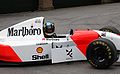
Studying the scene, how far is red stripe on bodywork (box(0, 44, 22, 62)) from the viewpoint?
28.6ft

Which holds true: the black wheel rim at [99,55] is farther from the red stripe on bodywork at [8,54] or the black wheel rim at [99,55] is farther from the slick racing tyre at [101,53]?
the red stripe on bodywork at [8,54]

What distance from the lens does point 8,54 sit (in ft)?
28.7

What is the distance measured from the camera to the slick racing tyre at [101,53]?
310 inches

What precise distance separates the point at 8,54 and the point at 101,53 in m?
2.28

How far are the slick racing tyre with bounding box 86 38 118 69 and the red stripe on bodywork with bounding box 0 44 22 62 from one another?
1.77 meters

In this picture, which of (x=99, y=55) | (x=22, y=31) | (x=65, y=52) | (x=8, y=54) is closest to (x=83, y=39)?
(x=65, y=52)

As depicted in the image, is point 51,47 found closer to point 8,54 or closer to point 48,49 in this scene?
point 48,49

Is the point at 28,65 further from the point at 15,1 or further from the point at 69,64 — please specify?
the point at 15,1

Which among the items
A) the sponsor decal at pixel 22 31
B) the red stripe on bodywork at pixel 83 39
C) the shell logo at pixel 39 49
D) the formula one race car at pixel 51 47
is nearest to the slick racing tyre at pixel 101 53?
the formula one race car at pixel 51 47

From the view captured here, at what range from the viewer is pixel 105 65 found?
26.2 feet

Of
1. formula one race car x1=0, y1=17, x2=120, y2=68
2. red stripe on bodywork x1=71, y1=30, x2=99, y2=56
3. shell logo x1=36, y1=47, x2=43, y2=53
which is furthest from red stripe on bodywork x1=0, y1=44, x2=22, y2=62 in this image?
red stripe on bodywork x1=71, y1=30, x2=99, y2=56

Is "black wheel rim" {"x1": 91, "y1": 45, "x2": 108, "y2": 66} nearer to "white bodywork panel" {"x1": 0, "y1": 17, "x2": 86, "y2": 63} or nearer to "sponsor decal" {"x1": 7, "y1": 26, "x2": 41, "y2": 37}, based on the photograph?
"white bodywork panel" {"x1": 0, "y1": 17, "x2": 86, "y2": 63}

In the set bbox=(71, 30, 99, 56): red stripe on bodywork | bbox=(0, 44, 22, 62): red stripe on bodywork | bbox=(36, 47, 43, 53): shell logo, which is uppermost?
bbox=(71, 30, 99, 56): red stripe on bodywork

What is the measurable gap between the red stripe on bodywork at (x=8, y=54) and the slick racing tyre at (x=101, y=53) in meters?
1.77
